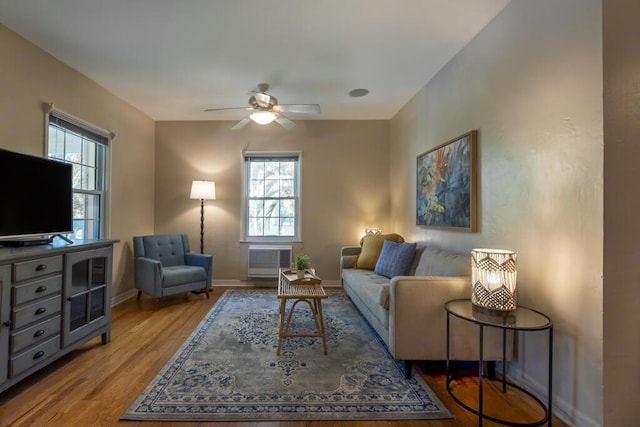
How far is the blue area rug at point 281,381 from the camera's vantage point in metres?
1.72

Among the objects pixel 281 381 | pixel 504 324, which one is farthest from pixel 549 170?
pixel 281 381

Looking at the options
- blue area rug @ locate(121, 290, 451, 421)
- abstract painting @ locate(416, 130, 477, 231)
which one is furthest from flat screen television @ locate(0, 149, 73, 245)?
abstract painting @ locate(416, 130, 477, 231)

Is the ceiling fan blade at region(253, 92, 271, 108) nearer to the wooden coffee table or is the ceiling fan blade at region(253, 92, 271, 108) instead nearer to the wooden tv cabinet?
the wooden coffee table

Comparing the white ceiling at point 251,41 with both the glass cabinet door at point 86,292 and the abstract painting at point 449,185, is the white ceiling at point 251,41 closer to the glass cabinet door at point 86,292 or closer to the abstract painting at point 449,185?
the abstract painting at point 449,185

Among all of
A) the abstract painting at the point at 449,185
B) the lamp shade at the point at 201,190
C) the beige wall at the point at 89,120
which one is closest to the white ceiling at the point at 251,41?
the beige wall at the point at 89,120

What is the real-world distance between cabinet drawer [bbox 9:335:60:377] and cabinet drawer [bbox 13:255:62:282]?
485mm

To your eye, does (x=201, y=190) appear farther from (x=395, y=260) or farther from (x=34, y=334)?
(x=395, y=260)

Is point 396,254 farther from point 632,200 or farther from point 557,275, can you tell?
point 632,200

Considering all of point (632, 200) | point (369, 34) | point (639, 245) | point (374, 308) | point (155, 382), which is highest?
point (369, 34)

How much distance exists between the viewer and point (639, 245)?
57.7 inches

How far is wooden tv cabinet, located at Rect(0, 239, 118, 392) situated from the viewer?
179cm

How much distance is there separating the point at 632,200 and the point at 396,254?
199 centimetres

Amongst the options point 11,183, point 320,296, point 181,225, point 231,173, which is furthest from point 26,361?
point 231,173

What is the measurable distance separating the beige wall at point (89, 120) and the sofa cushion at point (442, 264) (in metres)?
3.69
